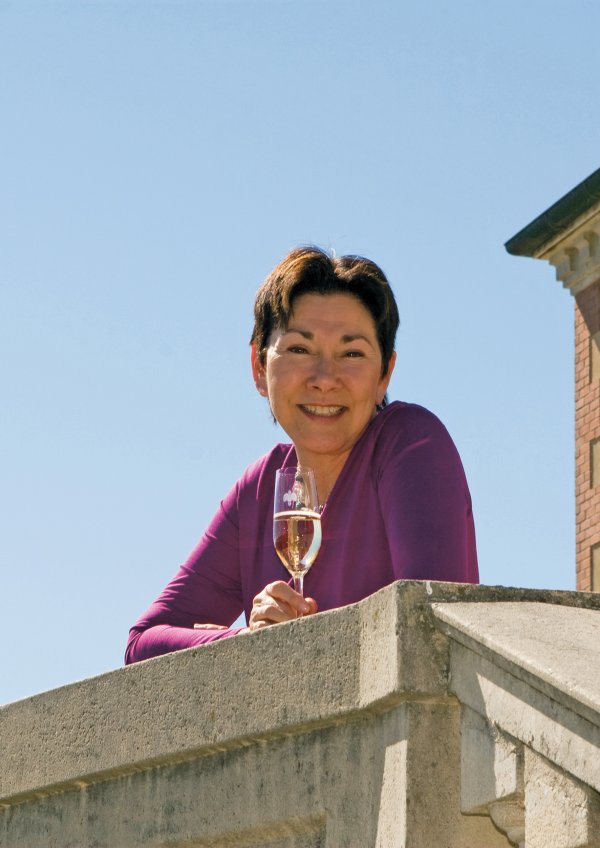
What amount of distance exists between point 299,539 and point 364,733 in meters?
0.81

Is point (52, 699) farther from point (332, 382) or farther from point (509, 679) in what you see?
point (509, 679)

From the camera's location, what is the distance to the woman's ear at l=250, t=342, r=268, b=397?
4715 millimetres

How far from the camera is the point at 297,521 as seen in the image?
409cm

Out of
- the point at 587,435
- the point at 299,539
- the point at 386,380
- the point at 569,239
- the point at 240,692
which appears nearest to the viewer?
the point at 240,692

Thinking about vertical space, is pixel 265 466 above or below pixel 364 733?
above

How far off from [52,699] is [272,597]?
0.82 metres

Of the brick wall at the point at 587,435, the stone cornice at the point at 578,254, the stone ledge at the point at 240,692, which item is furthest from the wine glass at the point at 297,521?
the stone cornice at the point at 578,254

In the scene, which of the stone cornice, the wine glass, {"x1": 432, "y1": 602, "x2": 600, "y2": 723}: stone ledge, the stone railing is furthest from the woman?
the stone cornice

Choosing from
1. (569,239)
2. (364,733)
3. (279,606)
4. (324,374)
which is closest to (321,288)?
(324,374)

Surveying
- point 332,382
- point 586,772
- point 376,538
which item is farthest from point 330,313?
point 586,772

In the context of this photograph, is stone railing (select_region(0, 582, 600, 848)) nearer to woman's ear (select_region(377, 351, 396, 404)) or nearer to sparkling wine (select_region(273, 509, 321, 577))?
sparkling wine (select_region(273, 509, 321, 577))

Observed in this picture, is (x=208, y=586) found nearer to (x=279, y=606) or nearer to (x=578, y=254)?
(x=279, y=606)

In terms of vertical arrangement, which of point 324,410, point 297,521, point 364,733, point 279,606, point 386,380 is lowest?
point 364,733

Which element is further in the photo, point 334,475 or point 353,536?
point 334,475
